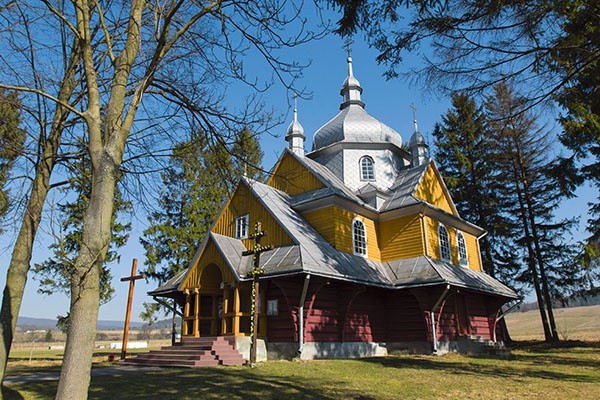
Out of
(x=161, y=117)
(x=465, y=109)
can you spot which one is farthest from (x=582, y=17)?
(x=465, y=109)

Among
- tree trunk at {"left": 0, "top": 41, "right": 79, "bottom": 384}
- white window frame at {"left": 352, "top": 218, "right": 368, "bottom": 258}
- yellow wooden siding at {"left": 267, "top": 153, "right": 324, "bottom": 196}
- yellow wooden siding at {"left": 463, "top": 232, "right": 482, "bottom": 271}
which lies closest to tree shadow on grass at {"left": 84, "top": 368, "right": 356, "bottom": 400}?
tree trunk at {"left": 0, "top": 41, "right": 79, "bottom": 384}

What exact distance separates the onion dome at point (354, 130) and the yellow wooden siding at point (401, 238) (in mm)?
4834

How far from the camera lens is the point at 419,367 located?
11.4 m

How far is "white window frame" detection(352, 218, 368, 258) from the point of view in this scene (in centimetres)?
1684

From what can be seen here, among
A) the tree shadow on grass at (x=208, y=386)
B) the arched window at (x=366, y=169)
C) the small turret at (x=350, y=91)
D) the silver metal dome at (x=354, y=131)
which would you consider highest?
the small turret at (x=350, y=91)

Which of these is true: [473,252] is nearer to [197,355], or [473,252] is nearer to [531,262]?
[531,262]

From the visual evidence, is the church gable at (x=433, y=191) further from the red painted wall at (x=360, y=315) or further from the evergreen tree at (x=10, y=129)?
the evergreen tree at (x=10, y=129)

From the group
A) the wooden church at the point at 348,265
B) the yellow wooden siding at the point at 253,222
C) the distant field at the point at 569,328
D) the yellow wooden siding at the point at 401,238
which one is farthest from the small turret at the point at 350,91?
the distant field at the point at 569,328

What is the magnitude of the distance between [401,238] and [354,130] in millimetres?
6204

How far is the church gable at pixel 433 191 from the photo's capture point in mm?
19328

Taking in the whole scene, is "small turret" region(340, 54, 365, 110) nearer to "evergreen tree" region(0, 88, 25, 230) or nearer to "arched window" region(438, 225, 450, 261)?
"arched window" region(438, 225, 450, 261)

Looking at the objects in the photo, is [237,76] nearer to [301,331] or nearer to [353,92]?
[301,331]

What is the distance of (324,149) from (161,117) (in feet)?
49.9

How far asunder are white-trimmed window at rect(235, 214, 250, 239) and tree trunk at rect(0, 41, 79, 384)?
33.5 ft
